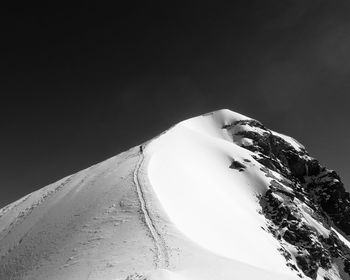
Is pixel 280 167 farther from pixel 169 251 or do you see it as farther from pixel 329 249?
pixel 169 251

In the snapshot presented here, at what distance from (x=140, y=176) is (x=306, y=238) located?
Result: 137ft

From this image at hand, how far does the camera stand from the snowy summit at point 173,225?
21922 mm

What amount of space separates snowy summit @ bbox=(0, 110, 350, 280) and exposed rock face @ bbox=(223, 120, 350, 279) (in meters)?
0.35

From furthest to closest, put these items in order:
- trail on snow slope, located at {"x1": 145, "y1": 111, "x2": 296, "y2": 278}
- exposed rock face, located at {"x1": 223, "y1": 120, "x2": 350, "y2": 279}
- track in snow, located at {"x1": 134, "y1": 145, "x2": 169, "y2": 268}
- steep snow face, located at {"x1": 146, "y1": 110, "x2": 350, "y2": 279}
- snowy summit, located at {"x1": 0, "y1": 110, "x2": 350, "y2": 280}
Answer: exposed rock face, located at {"x1": 223, "y1": 120, "x2": 350, "y2": 279} → steep snow face, located at {"x1": 146, "y1": 110, "x2": 350, "y2": 279} → trail on snow slope, located at {"x1": 145, "y1": 111, "x2": 296, "y2": 278} → snowy summit, located at {"x1": 0, "y1": 110, "x2": 350, "y2": 280} → track in snow, located at {"x1": 134, "y1": 145, "x2": 169, "y2": 268}

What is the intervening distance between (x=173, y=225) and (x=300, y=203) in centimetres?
6381

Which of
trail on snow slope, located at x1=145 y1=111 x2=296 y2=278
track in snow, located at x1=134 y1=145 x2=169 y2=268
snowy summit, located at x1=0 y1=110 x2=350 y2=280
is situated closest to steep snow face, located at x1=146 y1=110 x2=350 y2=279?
trail on snow slope, located at x1=145 y1=111 x2=296 y2=278

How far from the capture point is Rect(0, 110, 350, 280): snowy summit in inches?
863

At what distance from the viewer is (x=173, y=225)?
1061 inches

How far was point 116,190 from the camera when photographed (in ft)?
125

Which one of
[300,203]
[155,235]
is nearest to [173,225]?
[155,235]

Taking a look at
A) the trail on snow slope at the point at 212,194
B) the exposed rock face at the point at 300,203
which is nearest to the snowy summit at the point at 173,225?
the trail on snow slope at the point at 212,194

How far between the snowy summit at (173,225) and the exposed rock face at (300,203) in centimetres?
35

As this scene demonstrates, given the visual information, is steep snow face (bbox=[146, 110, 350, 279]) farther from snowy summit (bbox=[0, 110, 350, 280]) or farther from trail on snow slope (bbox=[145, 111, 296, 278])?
snowy summit (bbox=[0, 110, 350, 280])

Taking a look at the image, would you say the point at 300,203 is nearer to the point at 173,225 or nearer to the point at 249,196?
the point at 249,196
